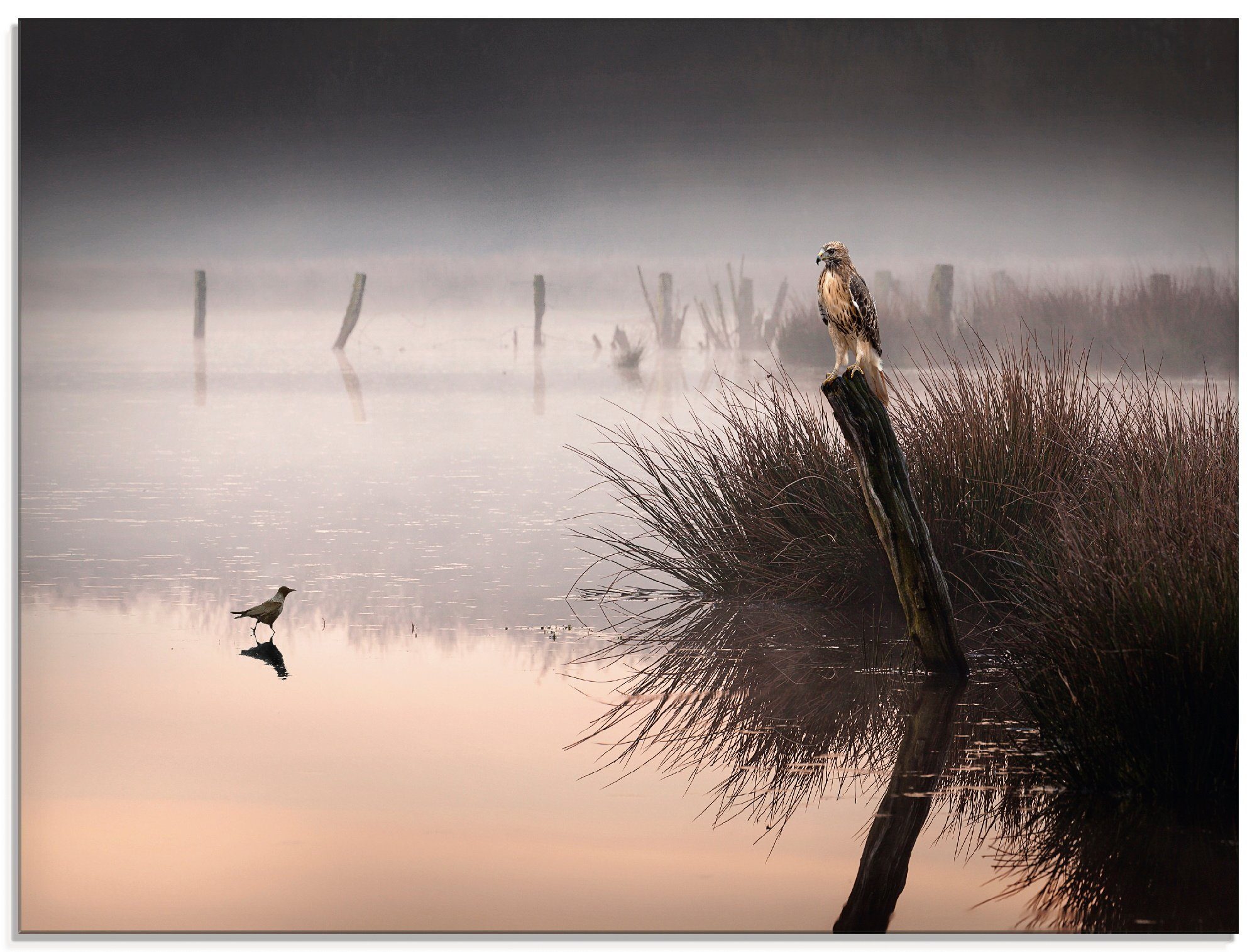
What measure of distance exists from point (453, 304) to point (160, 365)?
132cm

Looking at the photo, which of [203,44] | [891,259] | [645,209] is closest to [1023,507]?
[891,259]

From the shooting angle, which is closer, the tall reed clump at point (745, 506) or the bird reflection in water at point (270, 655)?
the bird reflection in water at point (270, 655)

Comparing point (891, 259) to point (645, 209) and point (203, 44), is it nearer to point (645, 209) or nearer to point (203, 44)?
point (645, 209)

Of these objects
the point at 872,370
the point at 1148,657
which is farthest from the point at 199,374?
the point at 1148,657

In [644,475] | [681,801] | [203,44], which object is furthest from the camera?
[644,475]

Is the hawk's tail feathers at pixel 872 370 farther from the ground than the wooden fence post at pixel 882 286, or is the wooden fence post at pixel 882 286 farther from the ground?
the wooden fence post at pixel 882 286

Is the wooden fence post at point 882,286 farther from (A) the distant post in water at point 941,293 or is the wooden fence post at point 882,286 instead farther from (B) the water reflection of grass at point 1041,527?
(B) the water reflection of grass at point 1041,527

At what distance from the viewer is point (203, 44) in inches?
158

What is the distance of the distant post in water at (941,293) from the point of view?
5.29 m

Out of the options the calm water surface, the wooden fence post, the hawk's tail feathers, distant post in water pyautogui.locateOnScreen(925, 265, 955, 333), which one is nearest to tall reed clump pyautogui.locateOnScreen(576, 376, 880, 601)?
the calm water surface

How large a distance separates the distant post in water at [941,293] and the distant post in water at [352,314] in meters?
2.09

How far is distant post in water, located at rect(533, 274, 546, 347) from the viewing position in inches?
205

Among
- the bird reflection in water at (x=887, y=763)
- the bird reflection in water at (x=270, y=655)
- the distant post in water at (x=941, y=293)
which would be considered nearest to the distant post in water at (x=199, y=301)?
the bird reflection in water at (x=270, y=655)

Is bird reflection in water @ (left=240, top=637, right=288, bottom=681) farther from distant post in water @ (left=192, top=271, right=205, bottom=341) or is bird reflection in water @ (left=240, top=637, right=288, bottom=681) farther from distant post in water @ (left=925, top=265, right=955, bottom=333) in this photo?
distant post in water @ (left=925, top=265, right=955, bottom=333)
